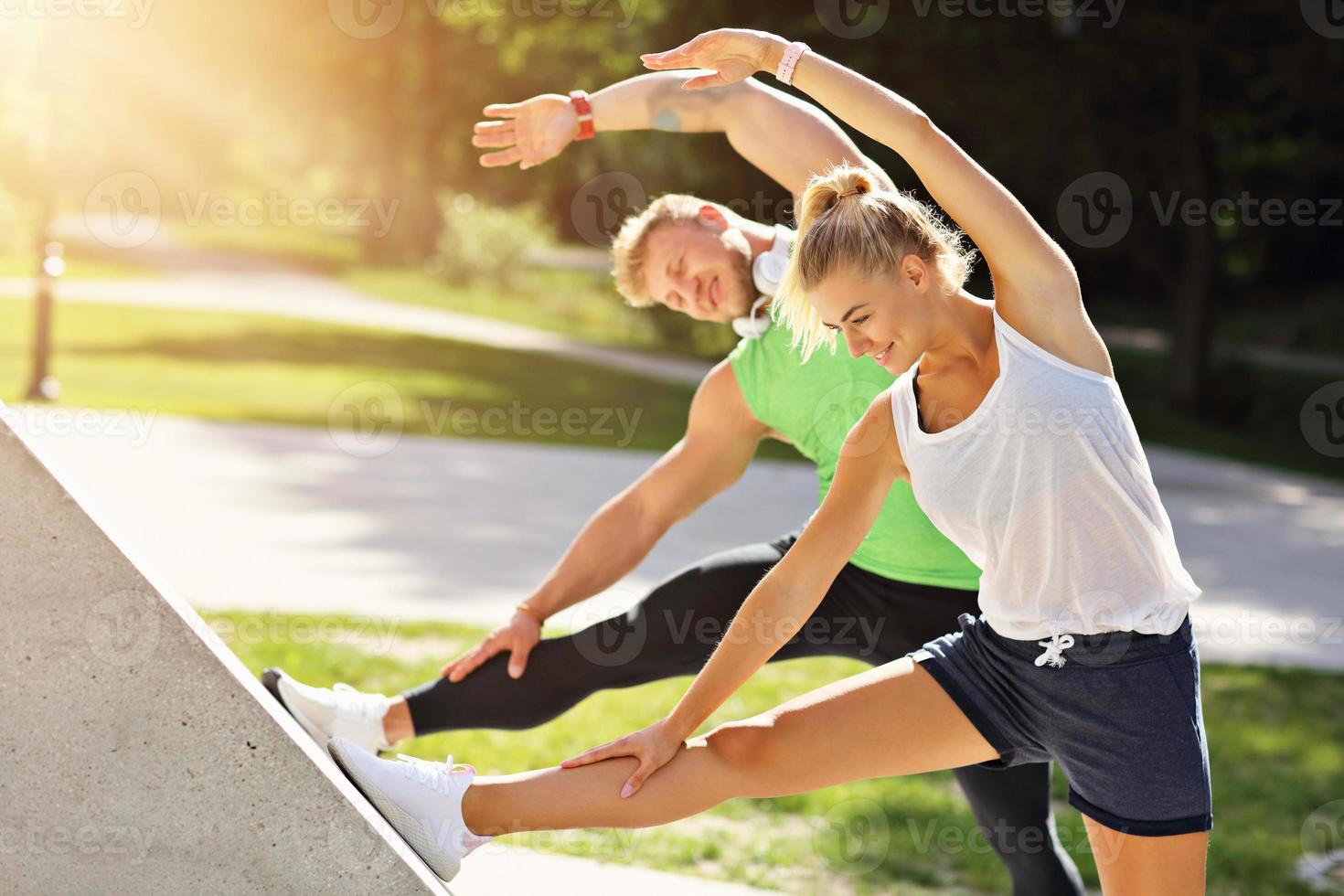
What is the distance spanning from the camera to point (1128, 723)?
2.45 metres

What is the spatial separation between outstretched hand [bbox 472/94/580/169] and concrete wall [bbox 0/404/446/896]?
138cm

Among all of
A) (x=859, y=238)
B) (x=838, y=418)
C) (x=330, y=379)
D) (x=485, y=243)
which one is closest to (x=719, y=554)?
(x=838, y=418)

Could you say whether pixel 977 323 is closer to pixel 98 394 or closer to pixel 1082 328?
pixel 1082 328

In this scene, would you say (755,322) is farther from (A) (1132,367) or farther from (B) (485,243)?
(B) (485,243)

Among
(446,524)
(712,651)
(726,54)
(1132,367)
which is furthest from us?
(1132,367)

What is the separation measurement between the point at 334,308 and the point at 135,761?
20409 millimetres

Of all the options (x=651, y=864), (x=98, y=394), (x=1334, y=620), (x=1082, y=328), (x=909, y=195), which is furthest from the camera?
(x=98, y=394)

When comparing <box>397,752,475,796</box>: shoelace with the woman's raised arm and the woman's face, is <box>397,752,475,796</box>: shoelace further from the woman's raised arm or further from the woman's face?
the woman's raised arm

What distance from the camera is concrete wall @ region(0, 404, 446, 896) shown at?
254cm

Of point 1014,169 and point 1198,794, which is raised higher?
point 1014,169

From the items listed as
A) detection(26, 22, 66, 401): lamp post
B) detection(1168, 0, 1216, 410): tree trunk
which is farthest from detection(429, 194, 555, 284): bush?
detection(26, 22, 66, 401): lamp post

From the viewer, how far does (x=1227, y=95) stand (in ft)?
54.7

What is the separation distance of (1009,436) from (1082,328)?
0.72ft

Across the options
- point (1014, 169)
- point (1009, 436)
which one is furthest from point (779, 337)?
point (1014, 169)
